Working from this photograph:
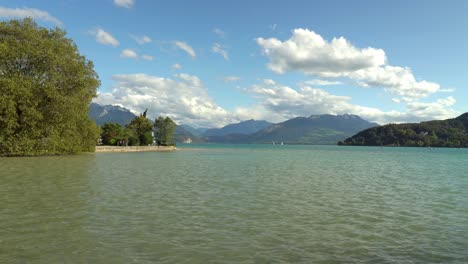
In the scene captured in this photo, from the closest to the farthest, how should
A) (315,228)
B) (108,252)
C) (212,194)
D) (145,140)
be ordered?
(108,252) < (315,228) < (212,194) < (145,140)

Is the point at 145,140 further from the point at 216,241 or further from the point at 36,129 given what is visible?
the point at 216,241

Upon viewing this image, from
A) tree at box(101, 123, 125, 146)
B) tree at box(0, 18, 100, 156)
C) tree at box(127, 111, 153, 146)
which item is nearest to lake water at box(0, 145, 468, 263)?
tree at box(0, 18, 100, 156)

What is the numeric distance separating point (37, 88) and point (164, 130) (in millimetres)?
119395

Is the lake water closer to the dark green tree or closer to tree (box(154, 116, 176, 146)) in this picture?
the dark green tree

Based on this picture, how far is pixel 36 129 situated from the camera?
65125 millimetres

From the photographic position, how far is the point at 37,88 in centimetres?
6334

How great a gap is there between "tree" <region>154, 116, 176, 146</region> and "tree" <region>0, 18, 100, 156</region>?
109116 mm

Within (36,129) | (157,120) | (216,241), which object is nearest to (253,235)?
(216,241)

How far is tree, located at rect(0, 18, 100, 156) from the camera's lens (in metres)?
60.7

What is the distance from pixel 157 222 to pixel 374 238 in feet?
30.8

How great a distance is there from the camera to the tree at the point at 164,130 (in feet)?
596

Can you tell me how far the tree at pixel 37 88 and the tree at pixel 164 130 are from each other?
10912 cm

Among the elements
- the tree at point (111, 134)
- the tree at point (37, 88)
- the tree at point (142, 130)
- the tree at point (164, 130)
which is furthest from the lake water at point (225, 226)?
the tree at point (164, 130)

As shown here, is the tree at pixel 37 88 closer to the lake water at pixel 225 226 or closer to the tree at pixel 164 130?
the lake water at pixel 225 226
